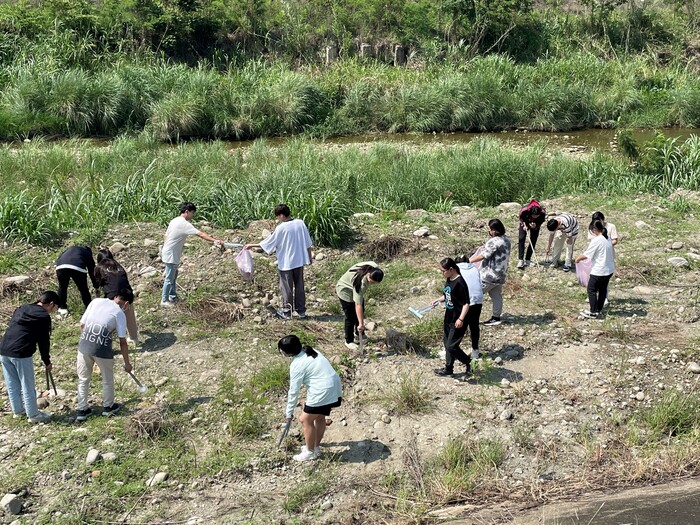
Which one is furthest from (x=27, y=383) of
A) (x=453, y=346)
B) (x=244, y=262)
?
(x=453, y=346)

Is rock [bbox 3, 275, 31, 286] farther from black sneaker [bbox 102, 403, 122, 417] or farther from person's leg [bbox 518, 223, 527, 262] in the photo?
person's leg [bbox 518, 223, 527, 262]

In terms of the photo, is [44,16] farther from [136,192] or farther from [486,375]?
[486,375]

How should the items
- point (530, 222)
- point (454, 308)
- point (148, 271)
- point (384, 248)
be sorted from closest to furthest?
point (454, 308)
point (530, 222)
point (148, 271)
point (384, 248)

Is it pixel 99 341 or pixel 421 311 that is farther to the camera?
pixel 421 311

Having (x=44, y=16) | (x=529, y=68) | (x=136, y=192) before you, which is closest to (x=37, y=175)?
(x=136, y=192)

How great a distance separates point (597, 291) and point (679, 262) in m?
2.25

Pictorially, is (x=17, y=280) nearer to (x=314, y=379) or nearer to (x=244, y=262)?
(x=244, y=262)

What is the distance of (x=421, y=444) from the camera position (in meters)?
6.95

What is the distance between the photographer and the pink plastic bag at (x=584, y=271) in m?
8.90

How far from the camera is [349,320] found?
8.33m

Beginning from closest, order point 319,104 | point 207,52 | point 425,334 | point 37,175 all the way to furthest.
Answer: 1. point 425,334
2. point 37,175
3. point 319,104
4. point 207,52

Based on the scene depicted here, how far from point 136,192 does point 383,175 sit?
4.49 m

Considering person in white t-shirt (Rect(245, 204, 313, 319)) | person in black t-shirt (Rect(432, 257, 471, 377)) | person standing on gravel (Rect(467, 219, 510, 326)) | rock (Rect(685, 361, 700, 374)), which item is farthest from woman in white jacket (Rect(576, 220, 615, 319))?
person in white t-shirt (Rect(245, 204, 313, 319))

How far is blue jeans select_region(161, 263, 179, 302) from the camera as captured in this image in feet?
30.0
